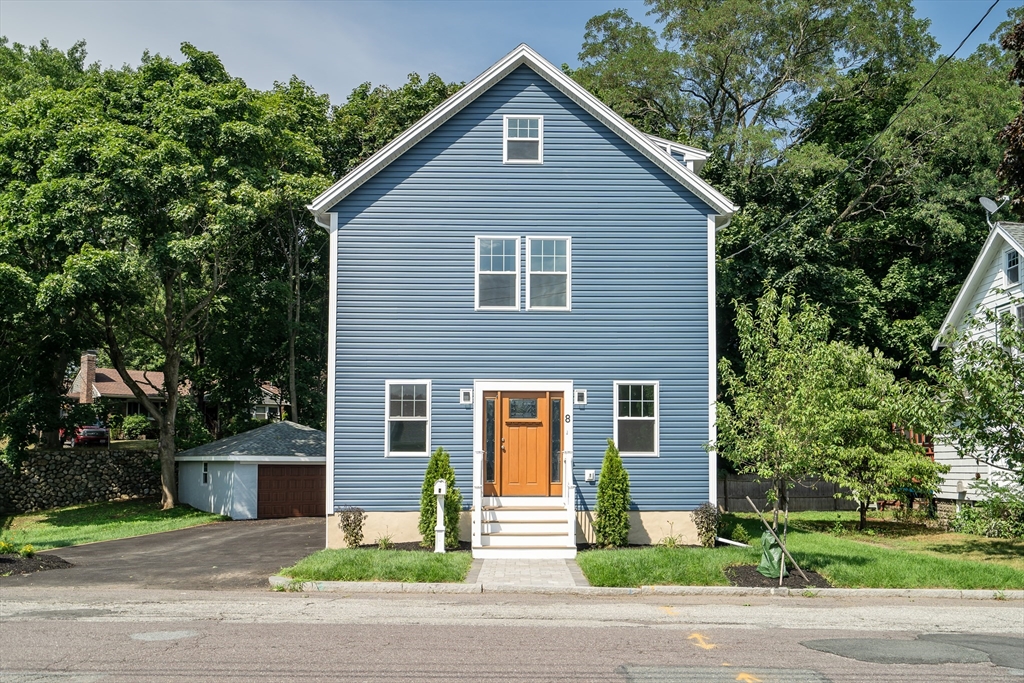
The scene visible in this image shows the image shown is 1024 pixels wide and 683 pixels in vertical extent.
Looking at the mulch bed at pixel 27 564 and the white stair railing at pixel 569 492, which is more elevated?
the white stair railing at pixel 569 492

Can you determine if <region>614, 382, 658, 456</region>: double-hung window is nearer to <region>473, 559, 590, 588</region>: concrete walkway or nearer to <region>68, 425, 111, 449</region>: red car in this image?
<region>473, 559, 590, 588</region>: concrete walkway

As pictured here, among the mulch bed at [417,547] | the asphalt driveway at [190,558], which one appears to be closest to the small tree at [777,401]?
the mulch bed at [417,547]

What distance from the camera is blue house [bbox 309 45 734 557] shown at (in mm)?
17938

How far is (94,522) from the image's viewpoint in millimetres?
27047

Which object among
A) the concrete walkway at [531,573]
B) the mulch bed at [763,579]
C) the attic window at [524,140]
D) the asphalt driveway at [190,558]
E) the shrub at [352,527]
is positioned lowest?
the asphalt driveway at [190,558]

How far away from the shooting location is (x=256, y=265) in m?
36.2

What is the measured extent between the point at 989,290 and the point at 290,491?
68.1 ft

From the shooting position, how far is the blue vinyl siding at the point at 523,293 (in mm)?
18016

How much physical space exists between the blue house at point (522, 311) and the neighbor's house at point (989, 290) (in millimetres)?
8027

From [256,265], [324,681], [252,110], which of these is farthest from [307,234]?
[324,681]

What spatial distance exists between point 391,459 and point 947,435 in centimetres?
1134

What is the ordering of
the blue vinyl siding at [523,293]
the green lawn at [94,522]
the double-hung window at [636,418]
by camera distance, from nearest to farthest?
the blue vinyl siding at [523,293]
the double-hung window at [636,418]
the green lawn at [94,522]

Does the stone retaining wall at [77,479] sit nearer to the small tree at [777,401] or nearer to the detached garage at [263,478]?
the detached garage at [263,478]

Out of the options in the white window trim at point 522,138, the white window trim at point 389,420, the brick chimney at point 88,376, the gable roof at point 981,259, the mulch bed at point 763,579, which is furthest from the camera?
the brick chimney at point 88,376
